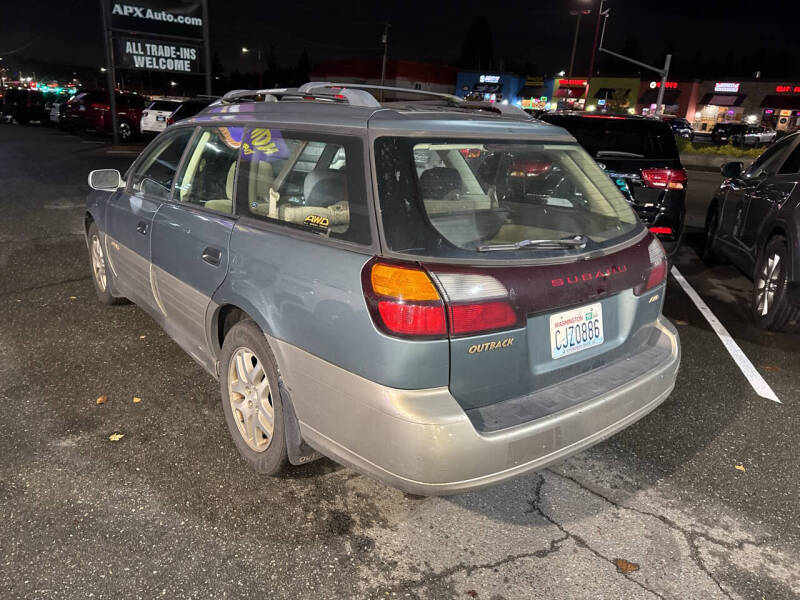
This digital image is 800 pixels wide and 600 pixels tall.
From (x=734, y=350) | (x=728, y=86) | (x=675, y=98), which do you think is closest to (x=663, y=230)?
(x=734, y=350)

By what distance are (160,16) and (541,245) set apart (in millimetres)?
21239

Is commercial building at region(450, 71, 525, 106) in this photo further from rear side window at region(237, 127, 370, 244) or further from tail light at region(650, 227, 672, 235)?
rear side window at region(237, 127, 370, 244)

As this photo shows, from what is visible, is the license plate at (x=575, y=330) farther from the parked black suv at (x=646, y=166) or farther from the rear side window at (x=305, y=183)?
the parked black suv at (x=646, y=166)

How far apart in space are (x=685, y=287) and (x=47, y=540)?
632 cm

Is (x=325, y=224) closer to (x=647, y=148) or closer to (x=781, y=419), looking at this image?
(x=781, y=419)

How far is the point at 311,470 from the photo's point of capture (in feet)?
9.89

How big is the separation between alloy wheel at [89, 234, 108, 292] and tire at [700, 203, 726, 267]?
22.2ft

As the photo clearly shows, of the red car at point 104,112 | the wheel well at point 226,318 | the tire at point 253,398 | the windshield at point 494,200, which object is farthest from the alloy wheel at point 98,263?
the red car at point 104,112

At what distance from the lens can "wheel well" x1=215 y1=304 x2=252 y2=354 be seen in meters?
2.94

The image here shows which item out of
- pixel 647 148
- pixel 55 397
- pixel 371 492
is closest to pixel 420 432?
pixel 371 492

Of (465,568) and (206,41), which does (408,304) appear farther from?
(206,41)

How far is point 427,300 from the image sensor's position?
83.3 inches

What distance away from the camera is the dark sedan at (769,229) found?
498cm

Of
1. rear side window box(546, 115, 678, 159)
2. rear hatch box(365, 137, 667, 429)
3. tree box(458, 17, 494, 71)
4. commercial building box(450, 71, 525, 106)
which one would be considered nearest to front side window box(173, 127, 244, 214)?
rear hatch box(365, 137, 667, 429)
